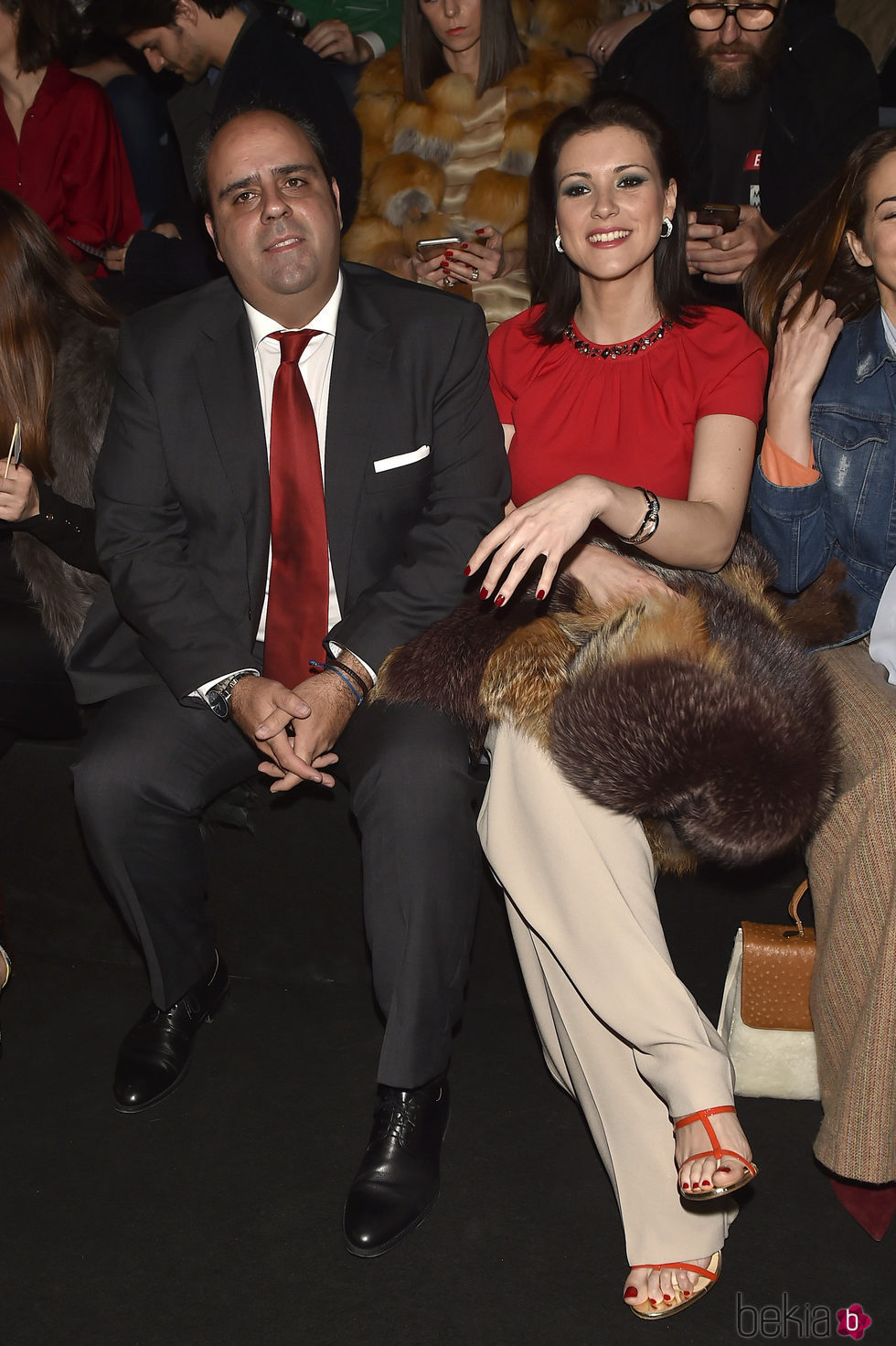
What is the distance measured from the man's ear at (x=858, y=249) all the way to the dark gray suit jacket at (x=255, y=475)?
661mm

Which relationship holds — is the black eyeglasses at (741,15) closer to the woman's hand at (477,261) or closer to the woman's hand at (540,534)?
the woman's hand at (477,261)

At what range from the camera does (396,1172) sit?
1698 millimetres

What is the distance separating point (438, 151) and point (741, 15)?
78 centimetres

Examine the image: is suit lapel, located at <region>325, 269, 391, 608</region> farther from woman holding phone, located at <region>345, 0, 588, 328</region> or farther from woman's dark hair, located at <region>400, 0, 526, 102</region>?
woman's dark hair, located at <region>400, 0, 526, 102</region>

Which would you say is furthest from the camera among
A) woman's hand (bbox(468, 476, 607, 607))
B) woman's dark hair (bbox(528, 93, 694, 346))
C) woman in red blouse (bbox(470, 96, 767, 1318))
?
woman's dark hair (bbox(528, 93, 694, 346))

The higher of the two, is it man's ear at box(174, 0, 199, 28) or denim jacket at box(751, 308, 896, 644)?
man's ear at box(174, 0, 199, 28)

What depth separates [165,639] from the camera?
1.95m

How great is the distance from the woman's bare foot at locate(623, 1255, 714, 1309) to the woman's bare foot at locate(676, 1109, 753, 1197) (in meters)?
0.14

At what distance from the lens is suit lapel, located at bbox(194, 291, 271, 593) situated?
1981 millimetres

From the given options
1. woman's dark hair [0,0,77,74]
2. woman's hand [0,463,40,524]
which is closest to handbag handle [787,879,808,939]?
woman's hand [0,463,40,524]

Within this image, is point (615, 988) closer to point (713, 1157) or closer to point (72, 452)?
point (713, 1157)

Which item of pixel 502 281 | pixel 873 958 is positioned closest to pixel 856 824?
pixel 873 958

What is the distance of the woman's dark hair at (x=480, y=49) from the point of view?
2865 millimetres

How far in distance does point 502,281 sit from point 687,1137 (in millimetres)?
2027
